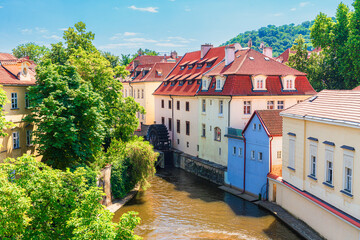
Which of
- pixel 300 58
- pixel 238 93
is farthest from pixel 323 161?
pixel 300 58

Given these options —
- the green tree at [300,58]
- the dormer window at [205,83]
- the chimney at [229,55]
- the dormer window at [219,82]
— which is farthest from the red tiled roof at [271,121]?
the green tree at [300,58]

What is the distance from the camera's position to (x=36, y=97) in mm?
24188

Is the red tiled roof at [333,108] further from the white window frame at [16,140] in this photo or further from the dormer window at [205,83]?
the white window frame at [16,140]

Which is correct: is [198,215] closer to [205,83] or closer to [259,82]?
[259,82]

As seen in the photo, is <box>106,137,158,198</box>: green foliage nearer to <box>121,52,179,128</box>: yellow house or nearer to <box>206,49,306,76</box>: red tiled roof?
<box>206,49,306,76</box>: red tiled roof

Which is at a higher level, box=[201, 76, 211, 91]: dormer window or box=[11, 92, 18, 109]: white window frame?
box=[201, 76, 211, 91]: dormer window

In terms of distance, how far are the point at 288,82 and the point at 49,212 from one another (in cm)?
2650

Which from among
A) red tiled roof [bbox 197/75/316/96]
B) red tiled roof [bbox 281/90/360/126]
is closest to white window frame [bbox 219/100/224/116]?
red tiled roof [bbox 197/75/316/96]

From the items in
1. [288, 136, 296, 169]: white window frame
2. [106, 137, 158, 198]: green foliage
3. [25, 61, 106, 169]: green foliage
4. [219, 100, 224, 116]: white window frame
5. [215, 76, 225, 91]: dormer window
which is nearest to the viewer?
[288, 136, 296, 169]: white window frame

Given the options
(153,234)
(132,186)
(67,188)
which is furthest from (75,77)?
(67,188)

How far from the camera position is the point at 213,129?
34719 millimetres

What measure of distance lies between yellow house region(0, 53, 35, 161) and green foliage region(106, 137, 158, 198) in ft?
20.0

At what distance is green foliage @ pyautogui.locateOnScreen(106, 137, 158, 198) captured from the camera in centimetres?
2895

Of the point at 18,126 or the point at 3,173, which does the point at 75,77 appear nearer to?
the point at 18,126
